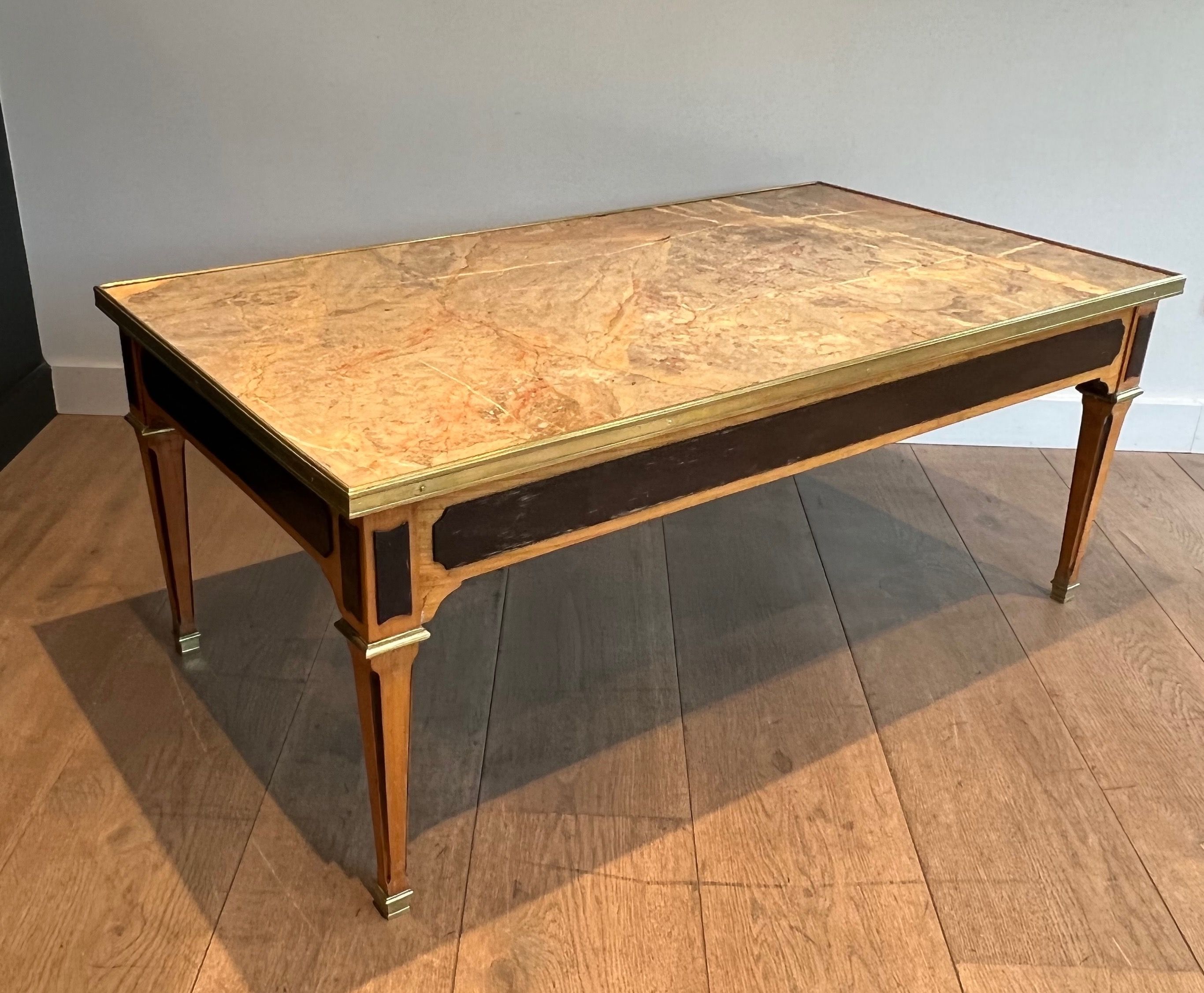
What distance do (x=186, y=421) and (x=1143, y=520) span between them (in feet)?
6.11

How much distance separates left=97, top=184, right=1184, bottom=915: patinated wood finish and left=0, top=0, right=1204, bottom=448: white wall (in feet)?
1.61

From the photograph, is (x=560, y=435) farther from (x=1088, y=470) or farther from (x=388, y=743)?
(x=1088, y=470)

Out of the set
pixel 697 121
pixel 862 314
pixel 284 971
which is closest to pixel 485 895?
pixel 284 971

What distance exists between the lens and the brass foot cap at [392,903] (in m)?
1.37

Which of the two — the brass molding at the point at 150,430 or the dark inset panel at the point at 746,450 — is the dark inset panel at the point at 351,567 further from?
the brass molding at the point at 150,430

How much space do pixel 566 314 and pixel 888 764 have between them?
78 cm

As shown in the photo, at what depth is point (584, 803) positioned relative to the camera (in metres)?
1.56

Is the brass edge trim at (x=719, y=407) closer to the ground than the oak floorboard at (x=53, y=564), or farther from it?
farther from it

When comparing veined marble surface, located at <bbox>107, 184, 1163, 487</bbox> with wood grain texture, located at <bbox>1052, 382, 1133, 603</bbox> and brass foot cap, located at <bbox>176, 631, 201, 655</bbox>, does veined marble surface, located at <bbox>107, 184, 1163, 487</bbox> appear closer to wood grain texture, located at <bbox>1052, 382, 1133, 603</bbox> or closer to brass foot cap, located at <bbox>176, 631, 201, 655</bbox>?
wood grain texture, located at <bbox>1052, 382, 1133, 603</bbox>

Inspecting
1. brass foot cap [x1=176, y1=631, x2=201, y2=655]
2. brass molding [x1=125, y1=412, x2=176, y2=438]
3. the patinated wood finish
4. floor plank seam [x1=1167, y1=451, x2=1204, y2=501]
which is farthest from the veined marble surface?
floor plank seam [x1=1167, y1=451, x2=1204, y2=501]

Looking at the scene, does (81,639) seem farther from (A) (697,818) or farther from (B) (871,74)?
(B) (871,74)

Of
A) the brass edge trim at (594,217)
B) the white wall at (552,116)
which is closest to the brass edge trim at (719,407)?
the brass edge trim at (594,217)

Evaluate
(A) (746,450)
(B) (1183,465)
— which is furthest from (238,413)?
(B) (1183,465)

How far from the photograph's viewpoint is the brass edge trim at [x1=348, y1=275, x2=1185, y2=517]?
1.11 metres
